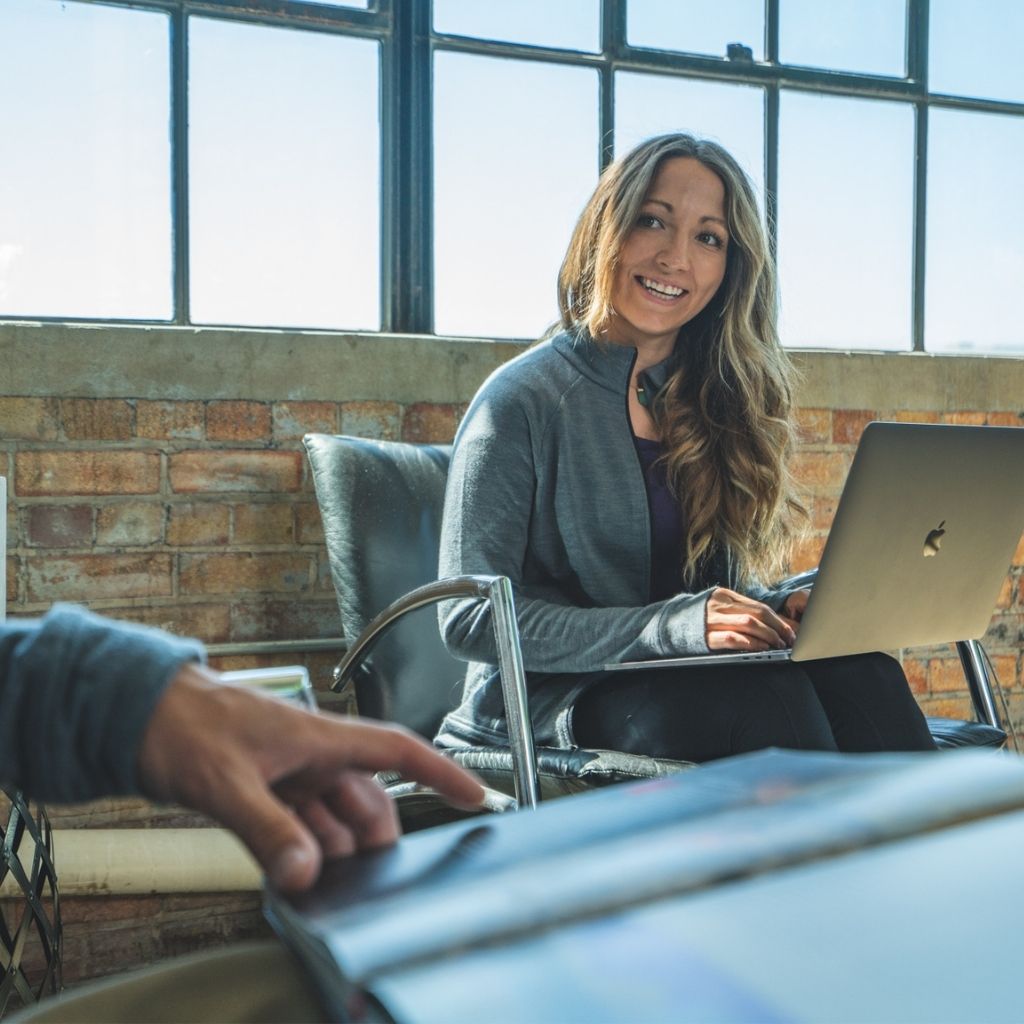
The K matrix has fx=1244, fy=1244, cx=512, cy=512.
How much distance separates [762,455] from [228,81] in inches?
53.5

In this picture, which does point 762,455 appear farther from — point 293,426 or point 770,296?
point 293,426

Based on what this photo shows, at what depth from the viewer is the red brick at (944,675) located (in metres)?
3.16

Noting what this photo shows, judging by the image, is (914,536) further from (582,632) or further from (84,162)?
(84,162)

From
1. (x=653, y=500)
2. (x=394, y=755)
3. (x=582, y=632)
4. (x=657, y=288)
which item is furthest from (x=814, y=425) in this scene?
(x=394, y=755)

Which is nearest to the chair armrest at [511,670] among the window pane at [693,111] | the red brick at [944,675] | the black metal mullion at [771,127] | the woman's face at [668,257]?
the woman's face at [668,257]

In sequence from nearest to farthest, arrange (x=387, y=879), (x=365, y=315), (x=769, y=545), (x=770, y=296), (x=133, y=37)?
(x=387, y=879) < (x=769, y=545) < (x=770, y=296) < (x=133, y=37) < (x=365, y=315)

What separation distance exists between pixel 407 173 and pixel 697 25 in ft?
2.77

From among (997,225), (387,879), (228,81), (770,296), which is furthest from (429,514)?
(997,225)

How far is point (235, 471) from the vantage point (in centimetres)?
244

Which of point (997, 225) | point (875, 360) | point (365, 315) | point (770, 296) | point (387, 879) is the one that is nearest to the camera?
point (387, 879)

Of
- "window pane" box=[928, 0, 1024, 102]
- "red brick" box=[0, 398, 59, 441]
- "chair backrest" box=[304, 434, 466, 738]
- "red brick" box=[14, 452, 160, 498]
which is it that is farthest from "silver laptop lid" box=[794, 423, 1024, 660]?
"window pane" box=[928, 0, 1024, 102]

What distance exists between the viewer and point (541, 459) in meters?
1.90

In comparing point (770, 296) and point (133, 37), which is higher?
point (133, 37)

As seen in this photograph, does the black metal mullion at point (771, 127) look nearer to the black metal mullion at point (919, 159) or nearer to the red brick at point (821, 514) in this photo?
the black metal mullion at point (919, 159)
